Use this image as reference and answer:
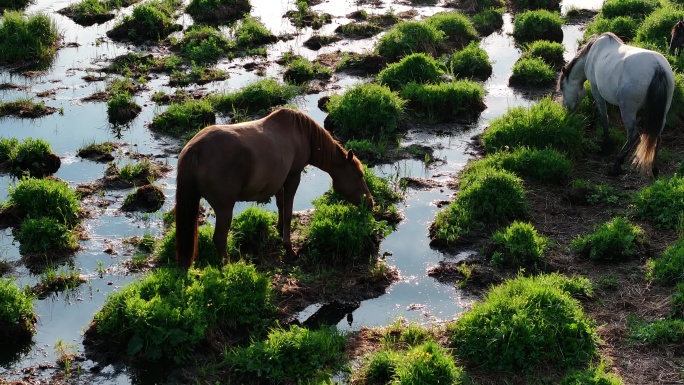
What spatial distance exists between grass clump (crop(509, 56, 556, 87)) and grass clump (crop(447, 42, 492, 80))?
534mm

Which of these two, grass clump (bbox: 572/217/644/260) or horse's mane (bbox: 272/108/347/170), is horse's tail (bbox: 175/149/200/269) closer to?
horse's mane (bbox: 272/108/347/170)

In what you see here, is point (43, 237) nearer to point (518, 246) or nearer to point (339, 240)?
point (339, 240)

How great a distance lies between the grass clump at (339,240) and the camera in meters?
8.62

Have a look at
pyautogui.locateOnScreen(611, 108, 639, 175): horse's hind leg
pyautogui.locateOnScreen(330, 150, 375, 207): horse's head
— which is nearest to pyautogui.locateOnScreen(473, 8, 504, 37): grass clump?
pyautogui.locateOnScreen(611, 108, 639, 175): horse's hind leg

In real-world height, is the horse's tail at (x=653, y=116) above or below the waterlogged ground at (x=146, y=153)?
above

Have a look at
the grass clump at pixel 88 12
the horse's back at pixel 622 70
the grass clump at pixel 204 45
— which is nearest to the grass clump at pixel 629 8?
the horse's back at pixel 622 70

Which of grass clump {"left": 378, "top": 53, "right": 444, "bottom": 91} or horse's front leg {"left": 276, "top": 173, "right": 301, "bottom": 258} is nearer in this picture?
horse's front leg {"left": 276, "top": 173, "right": 301, "bottom": 258}

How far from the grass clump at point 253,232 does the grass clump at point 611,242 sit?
11.1ft

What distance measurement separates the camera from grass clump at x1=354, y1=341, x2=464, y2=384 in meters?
6.45

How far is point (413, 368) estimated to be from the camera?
6477mm

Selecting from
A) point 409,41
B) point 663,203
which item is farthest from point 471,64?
point 663,203

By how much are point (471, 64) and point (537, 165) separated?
4556 mm

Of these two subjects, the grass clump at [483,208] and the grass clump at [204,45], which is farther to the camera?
the grass clump at [204,45]

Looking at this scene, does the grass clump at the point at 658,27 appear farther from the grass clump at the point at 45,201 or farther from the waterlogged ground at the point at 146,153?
the grass clump at the point at 45,201
